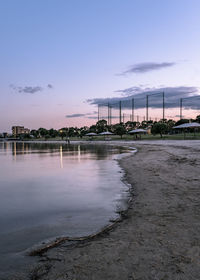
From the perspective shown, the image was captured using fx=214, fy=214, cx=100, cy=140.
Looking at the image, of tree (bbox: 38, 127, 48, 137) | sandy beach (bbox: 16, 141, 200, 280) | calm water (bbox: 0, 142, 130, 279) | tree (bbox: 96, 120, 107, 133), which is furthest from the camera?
tree (bbox: 38, 127, 48, 137)

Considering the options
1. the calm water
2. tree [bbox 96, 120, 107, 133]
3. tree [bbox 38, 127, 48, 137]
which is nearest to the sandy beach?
the calm water

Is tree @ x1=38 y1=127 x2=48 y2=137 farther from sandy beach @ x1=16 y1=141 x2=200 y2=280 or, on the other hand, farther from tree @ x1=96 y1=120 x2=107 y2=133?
sandy beach @ x1=16 y1=141 x2=200 y2=280

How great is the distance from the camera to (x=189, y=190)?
7.36m

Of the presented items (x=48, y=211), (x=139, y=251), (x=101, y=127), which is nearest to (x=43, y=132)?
(x=101, y=127)

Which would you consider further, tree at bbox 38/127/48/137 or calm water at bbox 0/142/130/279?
tree at bbox 38/127/48/137

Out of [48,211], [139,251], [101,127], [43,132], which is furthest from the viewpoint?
[43,132]

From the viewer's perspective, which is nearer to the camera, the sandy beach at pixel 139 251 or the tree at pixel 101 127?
the sandy beach at pixel 139 251

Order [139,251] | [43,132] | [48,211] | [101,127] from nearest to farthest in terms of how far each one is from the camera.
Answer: [139,251] → [48,211] → [101,127] → [43,132]

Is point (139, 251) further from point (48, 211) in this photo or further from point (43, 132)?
point (43, 132)

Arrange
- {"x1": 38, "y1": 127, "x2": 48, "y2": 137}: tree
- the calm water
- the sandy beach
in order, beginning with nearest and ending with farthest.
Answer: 1. the sandy beach
2. the calm water
3. {"x1": 38, "y1": 127, "x2": 48, "y2": 137}: tree

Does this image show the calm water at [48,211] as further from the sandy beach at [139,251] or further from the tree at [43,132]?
the tree at [43,132]

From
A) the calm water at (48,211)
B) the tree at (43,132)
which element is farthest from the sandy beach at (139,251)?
the tree at (43,132)

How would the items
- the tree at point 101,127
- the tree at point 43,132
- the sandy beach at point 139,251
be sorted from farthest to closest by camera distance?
the tree at point 43,132, the tree at point 101,127, the sandy beach at point 139,251

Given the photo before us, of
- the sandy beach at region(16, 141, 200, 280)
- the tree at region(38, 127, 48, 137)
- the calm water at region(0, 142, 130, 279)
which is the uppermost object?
the tree at region(38, 127, 48, 137)
